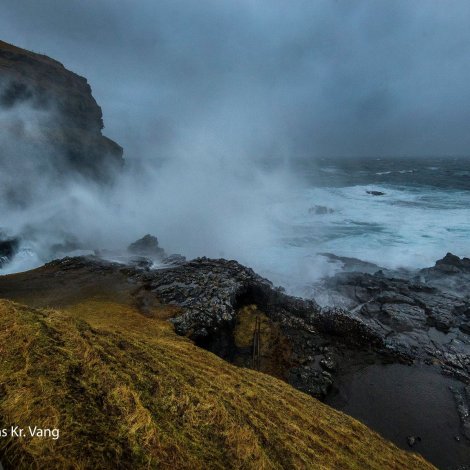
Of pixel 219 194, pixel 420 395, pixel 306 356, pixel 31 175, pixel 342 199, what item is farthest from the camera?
pixel 342 199

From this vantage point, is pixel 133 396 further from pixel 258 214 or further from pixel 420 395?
pixel 258 214

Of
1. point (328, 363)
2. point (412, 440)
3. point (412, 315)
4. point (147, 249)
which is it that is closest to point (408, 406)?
point (412, 440)

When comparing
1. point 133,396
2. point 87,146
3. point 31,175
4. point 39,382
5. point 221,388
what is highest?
point 87,146

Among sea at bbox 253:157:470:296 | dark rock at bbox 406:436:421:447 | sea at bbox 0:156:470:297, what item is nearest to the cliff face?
sea at bbox 0:156:470:297

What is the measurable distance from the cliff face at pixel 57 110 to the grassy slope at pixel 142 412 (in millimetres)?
37173

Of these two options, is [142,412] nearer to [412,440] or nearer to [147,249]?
[412,440]

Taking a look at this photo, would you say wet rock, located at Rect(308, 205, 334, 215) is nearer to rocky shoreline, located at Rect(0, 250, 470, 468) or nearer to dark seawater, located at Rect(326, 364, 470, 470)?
rocky shoreline, located at Rect(0, 250, 470, 468)

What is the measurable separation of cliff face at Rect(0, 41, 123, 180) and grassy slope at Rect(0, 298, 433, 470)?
3717cm

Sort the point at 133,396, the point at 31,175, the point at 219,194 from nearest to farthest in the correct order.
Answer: the point at 133,396
the point at 31,175
the point at 219,194

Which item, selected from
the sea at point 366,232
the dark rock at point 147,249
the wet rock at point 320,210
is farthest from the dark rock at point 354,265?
the wet rock at point 320,210

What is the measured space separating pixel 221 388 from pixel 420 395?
8.72 metres

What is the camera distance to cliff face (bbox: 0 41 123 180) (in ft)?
117

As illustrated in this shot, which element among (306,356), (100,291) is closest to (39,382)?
(306,356)

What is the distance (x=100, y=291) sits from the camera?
14070 mm
